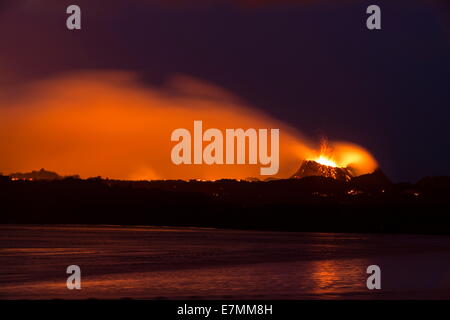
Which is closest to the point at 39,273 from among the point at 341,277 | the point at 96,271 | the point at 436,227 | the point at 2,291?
the point at 96,271

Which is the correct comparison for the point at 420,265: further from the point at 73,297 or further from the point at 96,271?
the point at 73,297

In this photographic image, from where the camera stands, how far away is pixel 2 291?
2895cm

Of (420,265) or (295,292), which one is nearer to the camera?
(295,292)

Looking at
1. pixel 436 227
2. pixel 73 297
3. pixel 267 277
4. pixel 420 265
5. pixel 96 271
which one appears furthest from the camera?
pixel 436 227

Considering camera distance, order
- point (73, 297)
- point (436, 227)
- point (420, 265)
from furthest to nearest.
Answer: point (436, 227) → point (420, 265) → point (73, 297)

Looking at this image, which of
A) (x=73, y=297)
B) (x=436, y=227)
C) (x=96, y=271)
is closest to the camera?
(x=73, y=297)
